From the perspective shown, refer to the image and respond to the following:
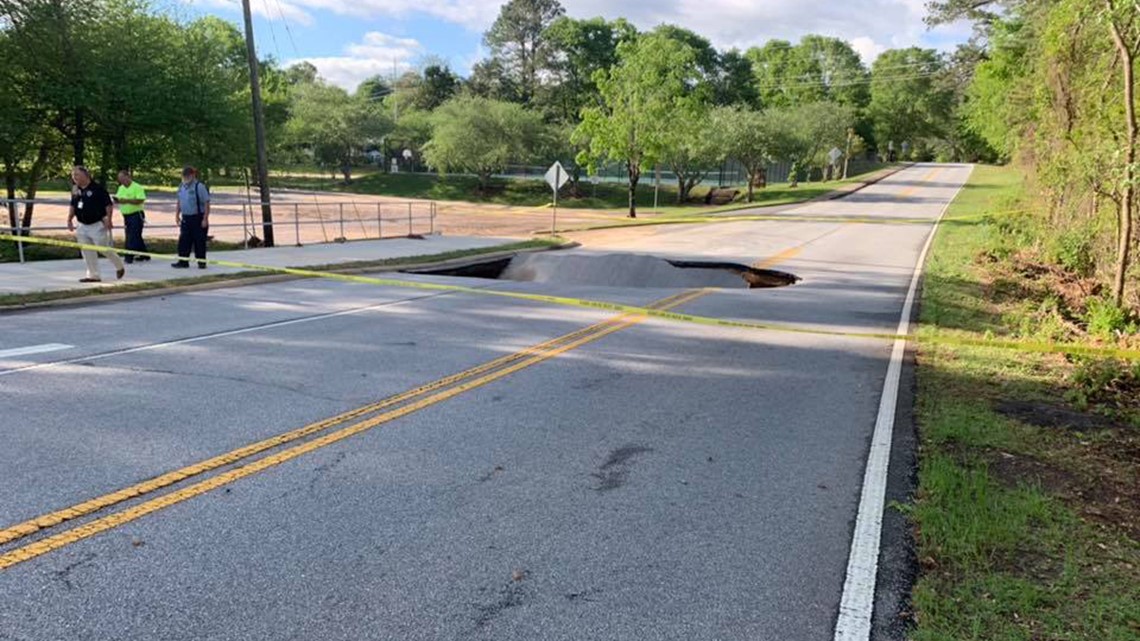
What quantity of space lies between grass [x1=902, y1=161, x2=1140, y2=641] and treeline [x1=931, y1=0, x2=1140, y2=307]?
3.61 m

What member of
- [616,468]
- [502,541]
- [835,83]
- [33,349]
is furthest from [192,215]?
[835,83]

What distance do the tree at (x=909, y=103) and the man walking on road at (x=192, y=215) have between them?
337 ft

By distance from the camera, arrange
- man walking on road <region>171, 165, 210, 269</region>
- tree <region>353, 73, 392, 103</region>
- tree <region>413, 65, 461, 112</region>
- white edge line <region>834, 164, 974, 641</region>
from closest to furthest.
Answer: white edge line <region>834, 164, 974, 641</region> < man walking on road <region>171, 165, 210, 269</region> < tree <region>413, 65, 461, 112</region> < tree <region>353, 73, 392, 103</region>

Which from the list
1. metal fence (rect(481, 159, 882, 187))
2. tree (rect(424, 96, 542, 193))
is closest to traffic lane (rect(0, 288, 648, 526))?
tree (rect(424, 96, 542, 193))

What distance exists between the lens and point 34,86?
61.6 ft

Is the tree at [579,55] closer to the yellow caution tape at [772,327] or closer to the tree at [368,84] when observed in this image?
the tree at [368,84]

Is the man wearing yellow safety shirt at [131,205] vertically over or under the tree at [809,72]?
under

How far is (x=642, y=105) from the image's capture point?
38.0 m

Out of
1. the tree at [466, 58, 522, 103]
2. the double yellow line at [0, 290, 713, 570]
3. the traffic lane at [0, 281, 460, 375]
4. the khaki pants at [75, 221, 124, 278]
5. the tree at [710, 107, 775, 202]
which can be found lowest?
the double yellow line at [0, 290, 713, 570]

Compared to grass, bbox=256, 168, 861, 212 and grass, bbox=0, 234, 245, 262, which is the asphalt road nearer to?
grass, bbox=0, 234, 245, 262

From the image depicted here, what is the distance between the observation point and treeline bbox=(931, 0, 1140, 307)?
399 inches

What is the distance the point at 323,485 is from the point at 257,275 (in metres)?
10.1

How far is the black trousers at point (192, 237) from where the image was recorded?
13.6 m

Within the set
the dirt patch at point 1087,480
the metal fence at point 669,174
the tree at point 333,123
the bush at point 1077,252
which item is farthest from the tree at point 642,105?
the tree at point 333,123
